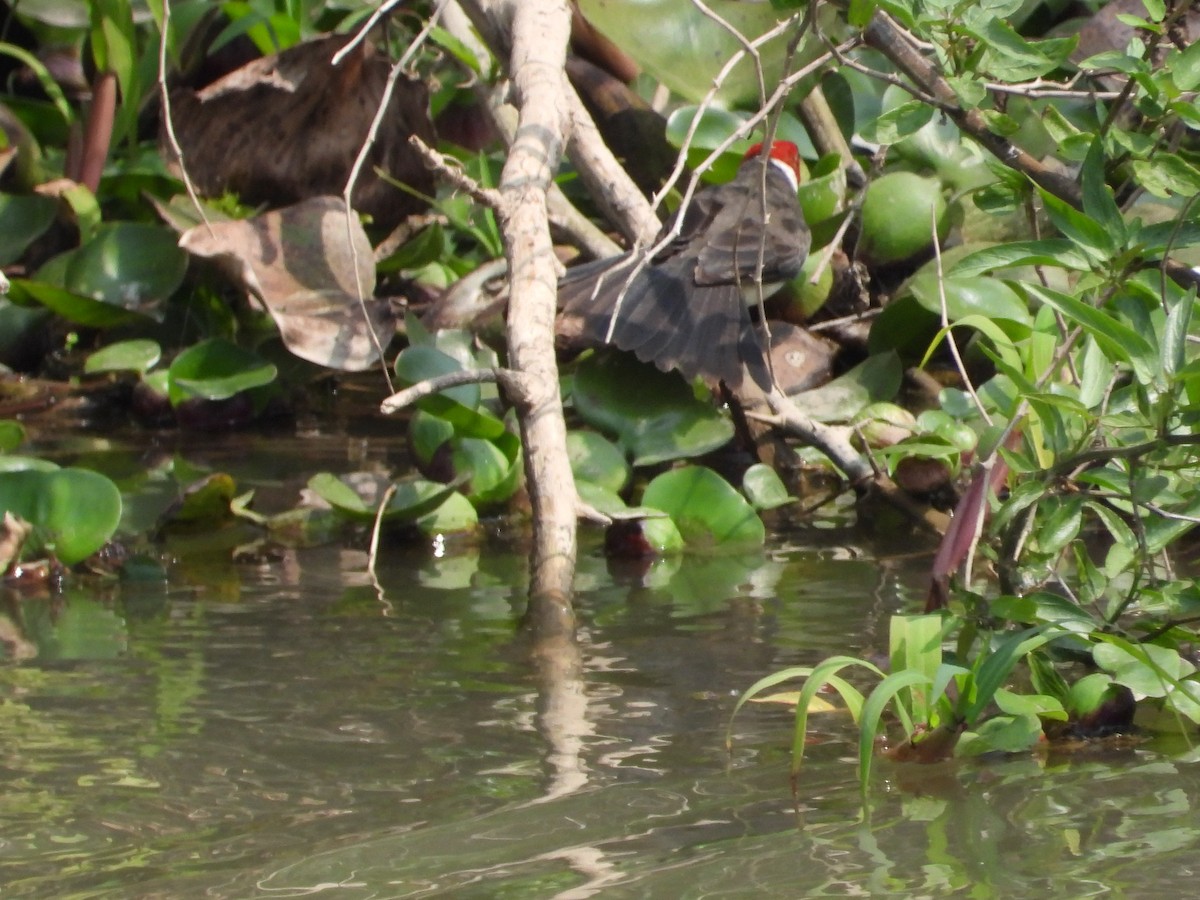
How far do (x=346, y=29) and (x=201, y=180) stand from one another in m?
0.51

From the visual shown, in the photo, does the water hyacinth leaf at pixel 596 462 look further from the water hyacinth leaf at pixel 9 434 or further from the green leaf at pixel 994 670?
the green leaf at pixel 994 670

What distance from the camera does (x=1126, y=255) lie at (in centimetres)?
139

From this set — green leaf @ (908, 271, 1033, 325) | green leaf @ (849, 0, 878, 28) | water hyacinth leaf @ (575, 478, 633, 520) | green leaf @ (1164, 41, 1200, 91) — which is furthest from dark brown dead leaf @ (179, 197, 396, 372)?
green leaf @ (1164, 41, 1200, 91)

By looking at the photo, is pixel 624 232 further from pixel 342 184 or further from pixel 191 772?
pixel 191 772

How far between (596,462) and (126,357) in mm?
1137

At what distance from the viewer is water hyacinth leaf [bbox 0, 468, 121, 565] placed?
214 cm

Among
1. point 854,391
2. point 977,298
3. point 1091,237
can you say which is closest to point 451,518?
point 854,391

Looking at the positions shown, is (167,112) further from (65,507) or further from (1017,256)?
(1017,256)

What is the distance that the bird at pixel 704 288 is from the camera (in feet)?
8.61

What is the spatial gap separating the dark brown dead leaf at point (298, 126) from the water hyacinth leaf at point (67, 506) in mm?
1380

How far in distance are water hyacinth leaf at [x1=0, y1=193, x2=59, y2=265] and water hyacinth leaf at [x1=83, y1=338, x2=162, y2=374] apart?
311mm

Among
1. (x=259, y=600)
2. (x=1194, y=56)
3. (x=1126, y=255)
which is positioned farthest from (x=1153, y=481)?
(x=259, y=600)

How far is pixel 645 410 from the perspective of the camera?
2.71m

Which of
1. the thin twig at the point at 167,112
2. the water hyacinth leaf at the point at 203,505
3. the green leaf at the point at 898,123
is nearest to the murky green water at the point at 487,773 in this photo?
the water hyacinth leaf at the point at 203,505
